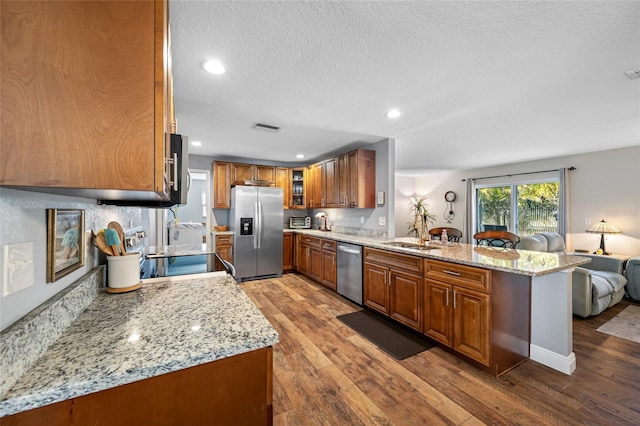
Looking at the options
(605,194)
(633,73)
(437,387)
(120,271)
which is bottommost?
(437,387)

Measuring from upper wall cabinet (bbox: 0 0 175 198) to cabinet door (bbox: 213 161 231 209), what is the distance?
4493 mm

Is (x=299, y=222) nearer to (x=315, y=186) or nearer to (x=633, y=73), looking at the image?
(x=315, y=186)

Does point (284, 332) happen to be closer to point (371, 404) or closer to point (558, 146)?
point (371, 404)

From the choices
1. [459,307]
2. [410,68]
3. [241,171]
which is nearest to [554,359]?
[459,307]

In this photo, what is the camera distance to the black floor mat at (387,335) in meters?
2.42

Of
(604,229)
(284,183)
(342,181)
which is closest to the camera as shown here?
(604,229)

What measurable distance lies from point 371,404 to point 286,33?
8.09ft

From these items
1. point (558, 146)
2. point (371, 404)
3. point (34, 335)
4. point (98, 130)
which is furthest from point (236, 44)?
point (558, 146)

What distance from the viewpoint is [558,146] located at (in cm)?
422

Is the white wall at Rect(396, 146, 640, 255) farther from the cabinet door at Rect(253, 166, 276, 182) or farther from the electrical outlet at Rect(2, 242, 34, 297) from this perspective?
the electrical outlet at Rect(2, 242, 34, 297)

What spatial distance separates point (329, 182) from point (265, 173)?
4.92 feet

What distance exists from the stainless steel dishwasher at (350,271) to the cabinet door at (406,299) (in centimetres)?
60

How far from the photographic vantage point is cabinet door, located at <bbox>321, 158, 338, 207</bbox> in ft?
14.9

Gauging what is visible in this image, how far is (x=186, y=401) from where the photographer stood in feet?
2.52
